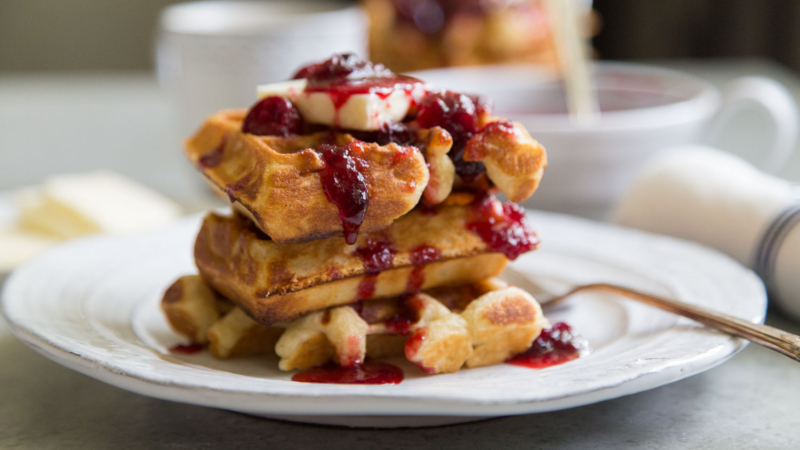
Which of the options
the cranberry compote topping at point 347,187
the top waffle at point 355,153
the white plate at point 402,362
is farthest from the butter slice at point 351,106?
the white plate at point 402,362

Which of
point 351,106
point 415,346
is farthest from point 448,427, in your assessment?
point 351,106

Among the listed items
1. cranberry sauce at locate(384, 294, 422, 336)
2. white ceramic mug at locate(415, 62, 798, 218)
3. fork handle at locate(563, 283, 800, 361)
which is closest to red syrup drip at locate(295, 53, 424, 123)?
cranberry sauce at locate(384, 294, 422, 336)

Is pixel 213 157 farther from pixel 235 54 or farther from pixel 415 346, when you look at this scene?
pixel 235 54

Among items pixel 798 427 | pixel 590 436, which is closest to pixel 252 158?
pixel 590 436

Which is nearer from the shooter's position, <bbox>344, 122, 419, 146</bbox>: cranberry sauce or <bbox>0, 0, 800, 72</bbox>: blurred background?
<bbox>344, 122, 419, 146</bbox>: cranberry sauce

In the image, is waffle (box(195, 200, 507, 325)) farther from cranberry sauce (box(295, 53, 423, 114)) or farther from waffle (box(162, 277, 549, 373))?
cranberry sauce (box(295, 53, 423, 114))

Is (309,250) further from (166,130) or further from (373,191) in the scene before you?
(166,130)
